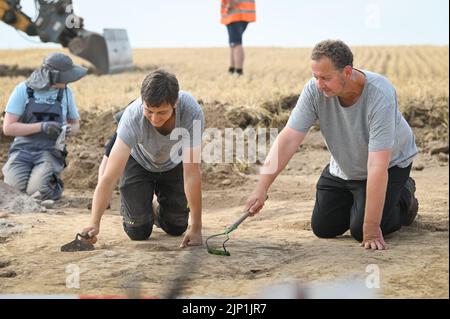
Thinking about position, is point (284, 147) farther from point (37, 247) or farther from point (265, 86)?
point (265, 86)

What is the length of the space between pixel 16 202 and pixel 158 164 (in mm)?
1750

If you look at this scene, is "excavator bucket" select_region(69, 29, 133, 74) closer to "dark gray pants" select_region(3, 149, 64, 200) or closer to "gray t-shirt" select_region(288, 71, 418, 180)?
"dark gray pants" select_region(3, 149, 64, 200)

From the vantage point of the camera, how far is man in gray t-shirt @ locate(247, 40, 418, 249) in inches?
185

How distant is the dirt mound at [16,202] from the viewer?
6473 millimetres

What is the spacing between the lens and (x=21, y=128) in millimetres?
7086

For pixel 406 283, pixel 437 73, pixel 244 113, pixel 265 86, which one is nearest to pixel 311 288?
pixel 406 283

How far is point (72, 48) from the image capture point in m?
16.7

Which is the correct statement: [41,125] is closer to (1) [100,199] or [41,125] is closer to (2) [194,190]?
(1) [100,199]

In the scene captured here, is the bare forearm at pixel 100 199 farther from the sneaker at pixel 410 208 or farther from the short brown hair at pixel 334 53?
the sneaker at pixel 410 208

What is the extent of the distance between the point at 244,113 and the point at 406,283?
602 cm

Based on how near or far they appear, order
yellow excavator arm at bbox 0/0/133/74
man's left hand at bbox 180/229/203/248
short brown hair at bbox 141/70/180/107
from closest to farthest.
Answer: short brown hair at bbox 141/70/180/107 → man's left hand at bbox 180/229/203/248 → yellow excavator arm at bbox 0/0/133/74

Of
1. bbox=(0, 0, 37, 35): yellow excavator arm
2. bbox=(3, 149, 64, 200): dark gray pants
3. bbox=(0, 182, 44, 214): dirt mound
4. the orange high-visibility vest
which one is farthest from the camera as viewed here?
bbox=(0, 0, 37, 35): yellow excavator arm

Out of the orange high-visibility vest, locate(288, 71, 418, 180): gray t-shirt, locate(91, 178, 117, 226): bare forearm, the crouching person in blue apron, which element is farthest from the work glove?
the orange high-visibility vest

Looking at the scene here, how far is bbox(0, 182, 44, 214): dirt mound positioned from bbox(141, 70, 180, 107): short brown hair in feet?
7.67
